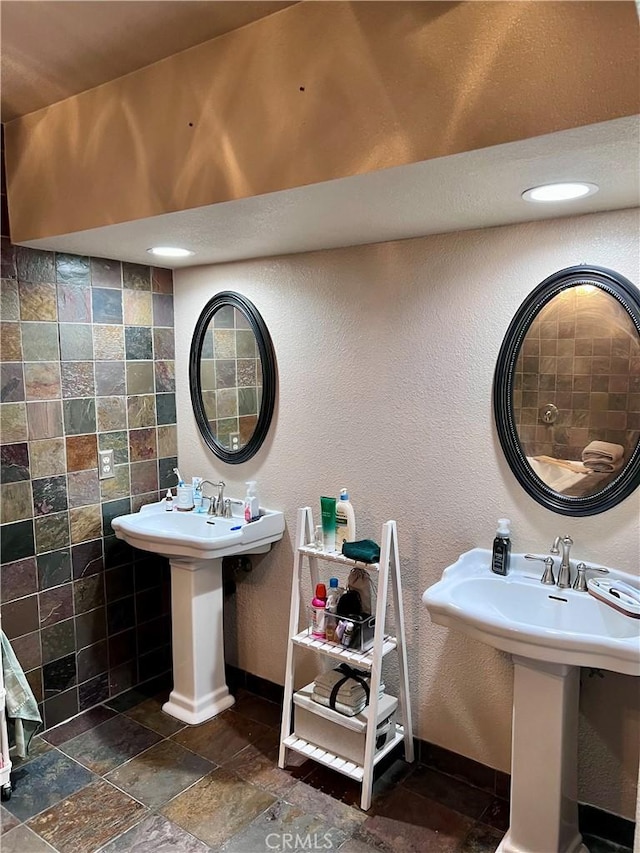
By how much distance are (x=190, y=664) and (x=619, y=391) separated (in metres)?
1.98

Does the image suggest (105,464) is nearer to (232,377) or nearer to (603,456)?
(232,377)

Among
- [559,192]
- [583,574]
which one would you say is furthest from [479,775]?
[559,192]

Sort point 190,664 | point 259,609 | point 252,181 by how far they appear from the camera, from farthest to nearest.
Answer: point 259,609 → point 190,664 → point 252,181

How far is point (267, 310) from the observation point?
8.70ft

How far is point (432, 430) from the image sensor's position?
2230 mm

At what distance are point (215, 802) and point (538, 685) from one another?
1.18 m

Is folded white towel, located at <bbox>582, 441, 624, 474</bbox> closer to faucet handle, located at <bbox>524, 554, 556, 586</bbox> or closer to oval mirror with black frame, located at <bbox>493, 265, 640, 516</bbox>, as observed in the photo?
oval mirror with black frame, located at <bbox>493, 265, 640, 516</bbox>

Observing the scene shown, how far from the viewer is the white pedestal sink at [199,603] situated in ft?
8.44

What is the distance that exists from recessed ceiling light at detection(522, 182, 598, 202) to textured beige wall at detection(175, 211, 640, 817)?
25 centimetres

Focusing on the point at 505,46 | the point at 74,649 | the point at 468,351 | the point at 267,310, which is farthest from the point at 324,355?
the point at 74,649

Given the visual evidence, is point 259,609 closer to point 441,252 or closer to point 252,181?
point 441,252

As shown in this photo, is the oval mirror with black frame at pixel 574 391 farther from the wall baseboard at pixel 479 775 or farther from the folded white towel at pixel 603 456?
the wall baseboard at pixel 479 775

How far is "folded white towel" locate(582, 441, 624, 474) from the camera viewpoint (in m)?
1.86

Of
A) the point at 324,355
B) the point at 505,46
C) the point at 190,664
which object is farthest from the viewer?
the point at 190,664
